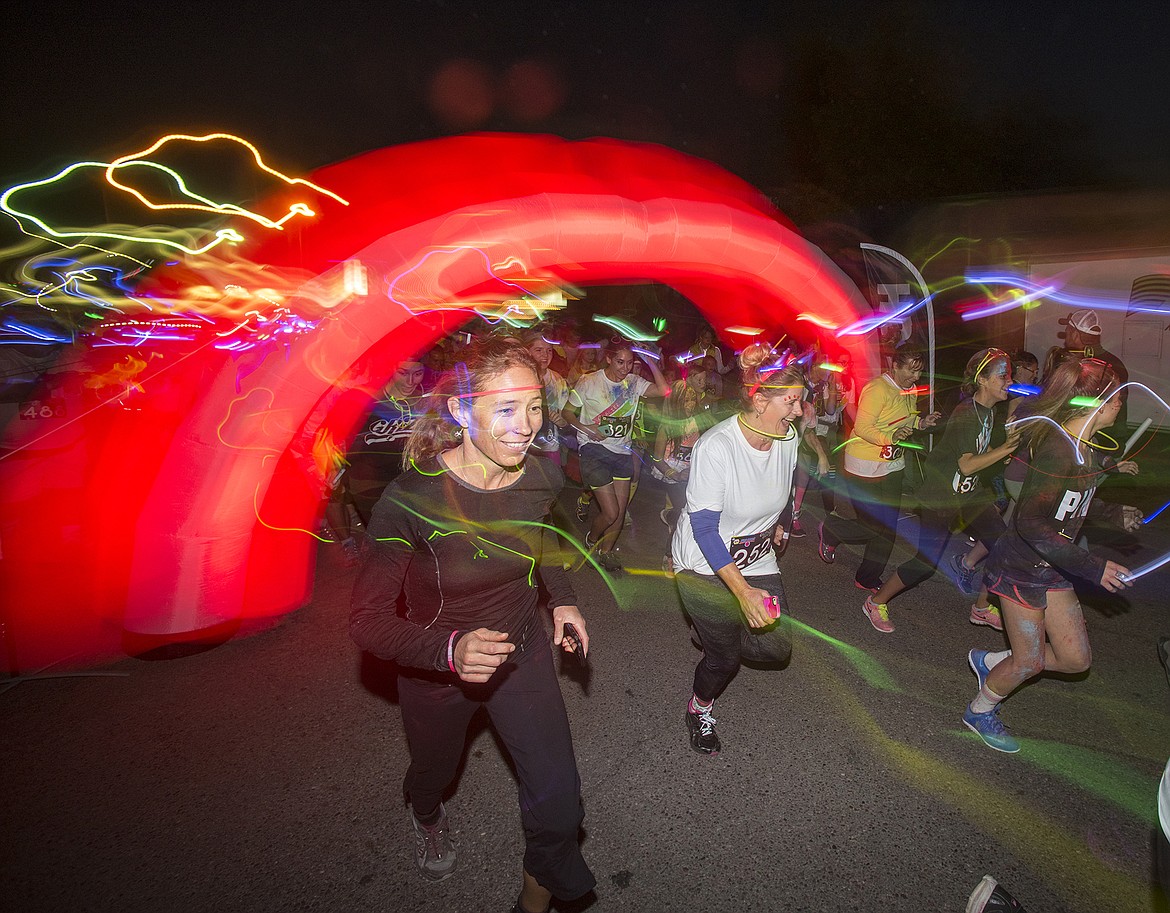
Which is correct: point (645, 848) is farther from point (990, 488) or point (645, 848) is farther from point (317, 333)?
point (317, 333)

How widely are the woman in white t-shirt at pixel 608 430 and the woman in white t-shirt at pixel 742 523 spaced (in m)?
2.42

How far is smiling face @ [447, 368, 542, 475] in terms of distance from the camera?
7.97ft

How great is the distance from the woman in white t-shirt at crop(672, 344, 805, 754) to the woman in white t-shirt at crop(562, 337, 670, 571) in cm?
242

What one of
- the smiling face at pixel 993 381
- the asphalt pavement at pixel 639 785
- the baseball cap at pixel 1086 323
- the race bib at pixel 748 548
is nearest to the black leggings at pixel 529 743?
the asphalt pavement at pixel 639 785

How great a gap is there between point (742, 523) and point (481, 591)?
1.57 meters

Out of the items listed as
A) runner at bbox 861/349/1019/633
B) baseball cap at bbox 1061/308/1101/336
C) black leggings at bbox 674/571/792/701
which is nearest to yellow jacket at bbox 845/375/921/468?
runner at bbox 861/349/1019/633

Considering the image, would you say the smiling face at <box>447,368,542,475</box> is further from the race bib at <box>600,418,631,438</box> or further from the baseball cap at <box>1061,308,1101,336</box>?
the baseball cap at <box>1061,308,1101,336</box>

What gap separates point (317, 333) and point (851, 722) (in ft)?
16.0

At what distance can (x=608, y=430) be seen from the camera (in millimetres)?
6082

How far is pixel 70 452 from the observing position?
936 cm

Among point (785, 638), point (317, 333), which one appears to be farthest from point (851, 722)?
point (317, 333)

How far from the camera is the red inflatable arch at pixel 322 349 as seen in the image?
16.0 ft

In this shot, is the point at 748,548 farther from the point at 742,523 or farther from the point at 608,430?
the point at 608,430

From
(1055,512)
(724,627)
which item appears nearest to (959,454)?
(1055,512)
